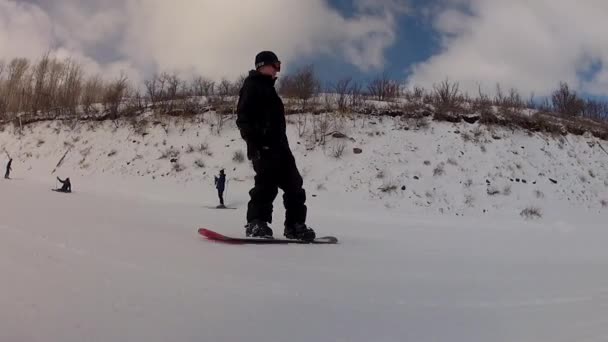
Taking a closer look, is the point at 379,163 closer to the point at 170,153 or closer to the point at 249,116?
the point at 170,153

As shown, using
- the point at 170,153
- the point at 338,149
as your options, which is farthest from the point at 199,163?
the point at 338,149

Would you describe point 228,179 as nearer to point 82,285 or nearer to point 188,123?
point 188,123

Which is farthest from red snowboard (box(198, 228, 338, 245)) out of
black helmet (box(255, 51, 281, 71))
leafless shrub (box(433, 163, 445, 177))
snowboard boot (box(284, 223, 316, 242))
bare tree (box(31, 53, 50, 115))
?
bare tree (box(31, 53, 50, 115))

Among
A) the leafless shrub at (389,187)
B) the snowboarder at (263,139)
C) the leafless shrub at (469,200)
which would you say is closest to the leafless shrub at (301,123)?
the leafless shrub at (389,187)

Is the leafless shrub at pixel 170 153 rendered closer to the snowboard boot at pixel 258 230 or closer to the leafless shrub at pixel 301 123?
the leafless shrub at pixel 301 123

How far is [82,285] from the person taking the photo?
174 centimetres

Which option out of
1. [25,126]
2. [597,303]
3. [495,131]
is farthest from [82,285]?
[25,126]

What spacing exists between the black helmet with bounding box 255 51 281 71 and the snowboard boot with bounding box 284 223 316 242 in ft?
4.87

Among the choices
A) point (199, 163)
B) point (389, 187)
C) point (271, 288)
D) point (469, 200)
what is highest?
point (199, 163)

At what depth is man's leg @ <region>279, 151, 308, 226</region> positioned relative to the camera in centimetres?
383

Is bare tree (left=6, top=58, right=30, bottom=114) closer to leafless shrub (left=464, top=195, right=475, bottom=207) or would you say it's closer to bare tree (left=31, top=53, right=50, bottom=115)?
bare tree (left=31, top=53, right=50, bottom=115)

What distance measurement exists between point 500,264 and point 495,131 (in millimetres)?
10644

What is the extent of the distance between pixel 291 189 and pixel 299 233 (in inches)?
16.3

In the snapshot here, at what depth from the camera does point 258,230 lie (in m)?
3.60
